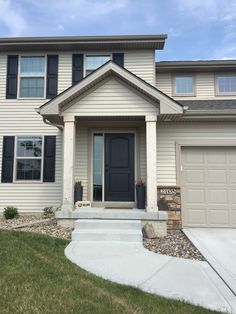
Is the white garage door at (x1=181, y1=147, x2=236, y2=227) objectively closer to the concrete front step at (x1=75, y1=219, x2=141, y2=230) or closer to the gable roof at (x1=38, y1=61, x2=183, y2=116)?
the gable roof at (x1=38, y1=61, x2=183, y2=116)

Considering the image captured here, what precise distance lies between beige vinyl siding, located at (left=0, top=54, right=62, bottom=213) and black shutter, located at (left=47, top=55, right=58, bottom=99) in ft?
1.43

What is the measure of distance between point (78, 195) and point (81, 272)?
412 cm

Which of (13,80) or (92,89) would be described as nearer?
(92,89)

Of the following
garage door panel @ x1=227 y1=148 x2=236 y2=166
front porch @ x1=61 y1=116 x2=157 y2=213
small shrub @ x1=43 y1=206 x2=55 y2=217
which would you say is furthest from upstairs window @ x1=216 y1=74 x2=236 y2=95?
small shrub @ x1=43 y1=206 x2=55 y2=217

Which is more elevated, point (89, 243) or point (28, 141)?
point (28, 141)

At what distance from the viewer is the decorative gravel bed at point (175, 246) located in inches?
236

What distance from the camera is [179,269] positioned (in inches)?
198

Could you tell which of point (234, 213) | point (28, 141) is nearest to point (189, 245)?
point (234, 213)

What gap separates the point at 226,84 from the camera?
37.5 ft

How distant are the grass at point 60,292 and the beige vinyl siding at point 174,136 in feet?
15.1

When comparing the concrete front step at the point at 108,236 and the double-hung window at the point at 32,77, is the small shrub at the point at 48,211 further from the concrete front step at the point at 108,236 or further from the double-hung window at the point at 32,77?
the double-hung window at the point at 32,77

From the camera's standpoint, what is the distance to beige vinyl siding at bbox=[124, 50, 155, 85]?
10.6 meters

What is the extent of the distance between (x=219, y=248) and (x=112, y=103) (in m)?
4.37

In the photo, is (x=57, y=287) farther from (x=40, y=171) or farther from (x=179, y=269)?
(x=40, y=171)
